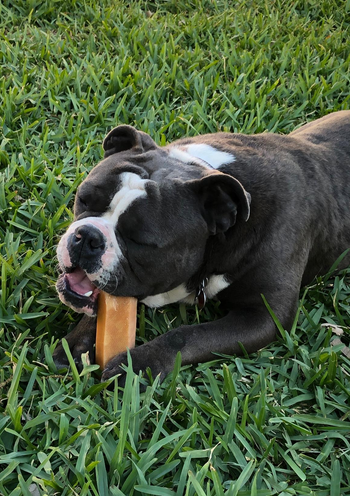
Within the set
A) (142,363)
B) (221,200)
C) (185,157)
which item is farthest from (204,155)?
(142,363)

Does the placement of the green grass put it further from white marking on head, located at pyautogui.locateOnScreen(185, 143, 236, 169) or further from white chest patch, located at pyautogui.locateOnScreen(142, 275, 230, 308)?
white marking on head, located at pyautogui.locateOnScreen(185, 143, 236, 169)

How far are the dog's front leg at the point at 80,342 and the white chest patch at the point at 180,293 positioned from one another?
35cm

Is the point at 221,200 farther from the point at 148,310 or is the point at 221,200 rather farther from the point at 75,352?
the point at 75,352

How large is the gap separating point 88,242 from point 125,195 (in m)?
0.30

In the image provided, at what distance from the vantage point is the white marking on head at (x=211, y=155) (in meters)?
3.36

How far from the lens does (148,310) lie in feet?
11.2

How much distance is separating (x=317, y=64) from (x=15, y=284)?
13.1 ft

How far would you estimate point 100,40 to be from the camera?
19.3 ft

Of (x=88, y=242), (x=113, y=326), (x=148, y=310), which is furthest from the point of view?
(x=148, y=310)

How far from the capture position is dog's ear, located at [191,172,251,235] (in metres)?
2.96

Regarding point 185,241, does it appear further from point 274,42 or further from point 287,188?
point 274,42

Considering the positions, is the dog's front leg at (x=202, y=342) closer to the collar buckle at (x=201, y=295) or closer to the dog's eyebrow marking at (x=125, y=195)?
the collar buckle at (x=201, y=295)

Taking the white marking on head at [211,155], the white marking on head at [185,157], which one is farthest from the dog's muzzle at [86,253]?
the white marking on head at [211,155]

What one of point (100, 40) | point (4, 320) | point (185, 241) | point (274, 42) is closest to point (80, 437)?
point (4, 320)
